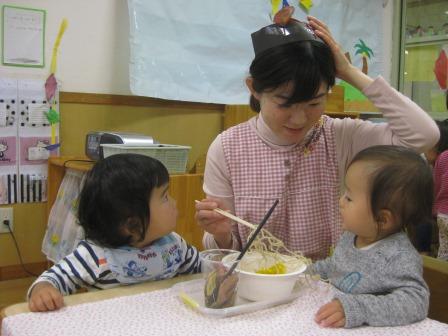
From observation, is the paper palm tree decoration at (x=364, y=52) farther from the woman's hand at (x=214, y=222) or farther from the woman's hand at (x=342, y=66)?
the woman's hand at (x=214, y=222)

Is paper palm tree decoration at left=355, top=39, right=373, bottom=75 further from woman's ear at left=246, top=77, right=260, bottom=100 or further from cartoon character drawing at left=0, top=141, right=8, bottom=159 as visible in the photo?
woman's ear at left=246, top=77, right=260, bottom=100

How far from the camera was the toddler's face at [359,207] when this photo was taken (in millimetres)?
894

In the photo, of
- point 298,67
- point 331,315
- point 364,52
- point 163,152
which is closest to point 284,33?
point 298,67

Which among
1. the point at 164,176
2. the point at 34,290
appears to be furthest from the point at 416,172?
the point at 34,290

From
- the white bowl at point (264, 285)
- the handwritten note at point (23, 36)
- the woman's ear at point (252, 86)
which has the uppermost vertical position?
the handwritten note at point (23, 36)

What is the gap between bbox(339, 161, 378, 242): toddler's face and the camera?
2.93ft

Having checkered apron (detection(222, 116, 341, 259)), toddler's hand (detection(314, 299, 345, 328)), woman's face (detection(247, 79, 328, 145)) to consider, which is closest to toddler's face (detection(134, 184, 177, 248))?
checkered apron (detection(222, 116, 341, 259))

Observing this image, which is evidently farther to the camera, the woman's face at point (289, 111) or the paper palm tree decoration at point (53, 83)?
the paper palm tree decoration at point (53, 83)

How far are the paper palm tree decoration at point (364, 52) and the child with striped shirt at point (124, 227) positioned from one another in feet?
9.67

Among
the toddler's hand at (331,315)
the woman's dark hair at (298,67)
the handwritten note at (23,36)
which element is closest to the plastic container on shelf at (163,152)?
the handwritten note at (23,36)

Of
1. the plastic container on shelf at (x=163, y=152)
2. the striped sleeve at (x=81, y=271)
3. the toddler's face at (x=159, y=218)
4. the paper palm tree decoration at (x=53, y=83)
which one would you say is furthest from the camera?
the paper palm tree decoration at (x=53, y=83)

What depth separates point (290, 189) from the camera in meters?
1.22

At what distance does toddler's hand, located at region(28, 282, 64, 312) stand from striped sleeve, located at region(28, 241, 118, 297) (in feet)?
0.45

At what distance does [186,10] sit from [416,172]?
218 centimetres
